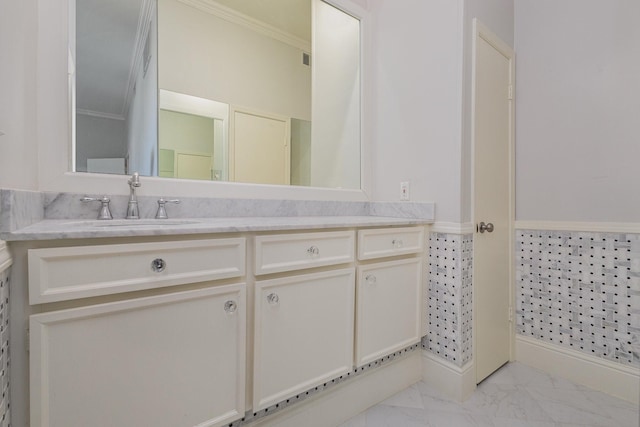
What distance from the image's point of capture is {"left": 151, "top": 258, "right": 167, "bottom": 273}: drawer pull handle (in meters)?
0.83

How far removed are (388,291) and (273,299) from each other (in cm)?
62

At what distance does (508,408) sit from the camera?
4.57 feet

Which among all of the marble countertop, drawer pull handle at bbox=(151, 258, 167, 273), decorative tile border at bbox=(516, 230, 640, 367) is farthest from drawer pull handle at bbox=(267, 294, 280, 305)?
decorative tile border at bbox=(516, 230, 640, 367)

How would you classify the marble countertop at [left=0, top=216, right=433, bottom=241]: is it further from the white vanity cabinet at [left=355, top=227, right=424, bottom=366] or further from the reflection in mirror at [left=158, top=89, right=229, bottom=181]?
the reflection in mirror at [left=158, top=89, right=229, bottom=181]

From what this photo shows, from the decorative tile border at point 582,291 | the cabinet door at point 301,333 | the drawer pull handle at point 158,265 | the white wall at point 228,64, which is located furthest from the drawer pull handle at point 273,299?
the decorative tile border at point 582,291

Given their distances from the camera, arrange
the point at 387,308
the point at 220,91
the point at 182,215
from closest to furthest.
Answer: the point at 182,215 < the point at 387,308 < the point at 220,91

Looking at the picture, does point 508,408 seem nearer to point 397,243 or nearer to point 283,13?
point 397,243

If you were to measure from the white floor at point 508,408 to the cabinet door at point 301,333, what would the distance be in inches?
14.3

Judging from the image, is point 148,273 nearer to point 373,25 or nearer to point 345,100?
point 345,100

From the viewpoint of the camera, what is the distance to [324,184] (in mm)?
1871

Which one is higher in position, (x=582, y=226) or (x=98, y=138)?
(x=98, y=138)

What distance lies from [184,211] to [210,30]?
0.94m

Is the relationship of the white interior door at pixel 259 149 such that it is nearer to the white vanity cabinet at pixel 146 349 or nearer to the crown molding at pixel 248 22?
the crown molding at pixel 248 22

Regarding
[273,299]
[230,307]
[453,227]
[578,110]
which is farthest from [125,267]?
[578,110]
